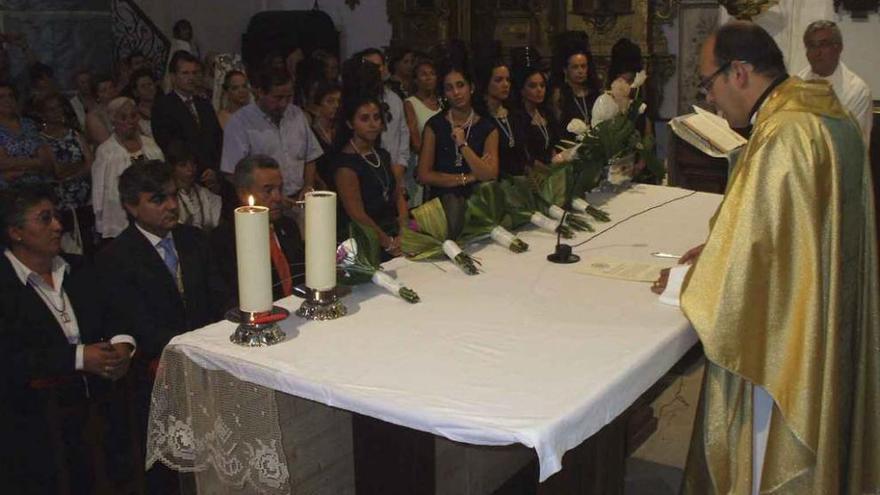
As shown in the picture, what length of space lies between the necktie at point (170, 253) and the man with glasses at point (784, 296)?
1732mm

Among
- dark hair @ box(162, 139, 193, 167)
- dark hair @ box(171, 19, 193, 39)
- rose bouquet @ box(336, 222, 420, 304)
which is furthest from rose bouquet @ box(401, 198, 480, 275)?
dark hair @ box(171, 19, 193, 39)

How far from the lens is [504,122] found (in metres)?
5.66

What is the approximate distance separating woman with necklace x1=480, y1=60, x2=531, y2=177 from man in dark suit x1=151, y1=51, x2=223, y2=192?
165 centimetres

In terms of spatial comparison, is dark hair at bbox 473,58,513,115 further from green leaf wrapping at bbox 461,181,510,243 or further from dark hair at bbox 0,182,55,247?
dark hair at bbox 0,182,55,247

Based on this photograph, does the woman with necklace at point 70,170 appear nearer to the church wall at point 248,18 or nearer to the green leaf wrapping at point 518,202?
the green leaf wrapping at point 518,202

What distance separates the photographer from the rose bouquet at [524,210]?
3572 millimetres

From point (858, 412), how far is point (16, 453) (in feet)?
8.10

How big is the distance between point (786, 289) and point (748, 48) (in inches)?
27.1

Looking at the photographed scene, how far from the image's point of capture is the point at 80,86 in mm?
7746

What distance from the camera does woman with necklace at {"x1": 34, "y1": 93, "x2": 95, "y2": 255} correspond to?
5434 mm

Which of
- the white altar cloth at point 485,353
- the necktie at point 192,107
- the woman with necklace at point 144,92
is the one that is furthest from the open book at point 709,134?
the woman with necklace at point 144,92

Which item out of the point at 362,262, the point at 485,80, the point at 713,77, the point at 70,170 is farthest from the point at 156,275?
the point at 485,80

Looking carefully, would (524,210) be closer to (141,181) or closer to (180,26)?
(141,181)

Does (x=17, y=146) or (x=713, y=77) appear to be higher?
(x=713, y=77)
